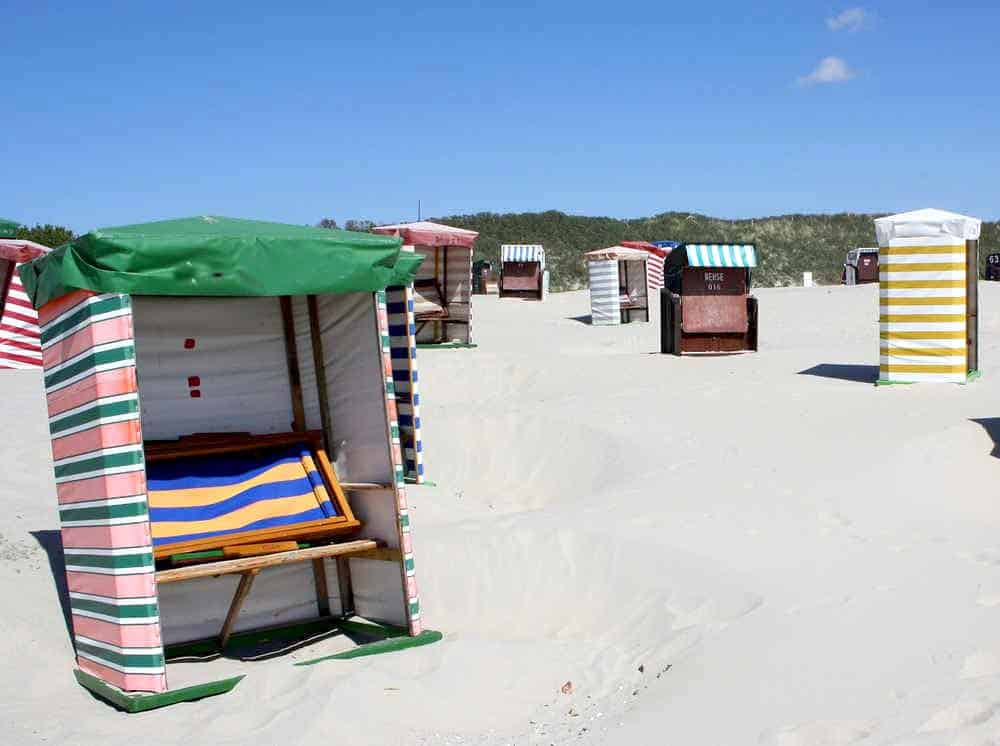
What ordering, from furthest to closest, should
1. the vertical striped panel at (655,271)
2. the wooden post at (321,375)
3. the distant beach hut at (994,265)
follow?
the distant beach hut at (994,265), the vertical striped panel at (655,271), the wooden post at (321,375)

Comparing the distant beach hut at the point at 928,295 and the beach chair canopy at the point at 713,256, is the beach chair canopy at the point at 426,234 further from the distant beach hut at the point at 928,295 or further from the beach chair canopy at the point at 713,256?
the distant beach hut at the point at 928,295

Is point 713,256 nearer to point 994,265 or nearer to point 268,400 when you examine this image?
point 268,400

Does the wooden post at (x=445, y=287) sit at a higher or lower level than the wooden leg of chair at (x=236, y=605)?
higher

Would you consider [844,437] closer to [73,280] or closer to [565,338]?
[73,280]

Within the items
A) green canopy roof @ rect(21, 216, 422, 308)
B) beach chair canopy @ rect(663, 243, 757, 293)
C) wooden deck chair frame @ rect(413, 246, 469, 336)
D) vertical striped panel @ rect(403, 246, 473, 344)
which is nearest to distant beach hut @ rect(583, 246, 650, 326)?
vertical striped panel @ rect(403, 246, 473, 344)

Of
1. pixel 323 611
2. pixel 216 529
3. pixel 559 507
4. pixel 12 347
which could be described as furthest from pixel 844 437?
pixel 12 347

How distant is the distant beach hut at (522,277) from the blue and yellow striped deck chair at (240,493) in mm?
23584

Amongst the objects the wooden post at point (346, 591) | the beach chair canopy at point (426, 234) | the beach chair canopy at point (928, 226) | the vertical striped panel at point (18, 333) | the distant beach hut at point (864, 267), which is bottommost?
the wooden post at point (346, 591)

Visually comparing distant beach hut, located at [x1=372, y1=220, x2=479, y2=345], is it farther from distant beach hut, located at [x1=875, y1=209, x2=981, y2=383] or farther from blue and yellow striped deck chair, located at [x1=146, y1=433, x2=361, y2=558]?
blue and yellow striped deck chair, located at [x1=146, y1=433, x2=361, y2=558]

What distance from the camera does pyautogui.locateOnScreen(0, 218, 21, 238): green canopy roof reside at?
14.0 m

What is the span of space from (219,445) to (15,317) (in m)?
8.65

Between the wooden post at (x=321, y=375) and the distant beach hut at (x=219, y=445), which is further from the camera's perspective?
the wooden post at (x=321, y=375)

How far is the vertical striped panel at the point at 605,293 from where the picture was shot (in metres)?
22.6

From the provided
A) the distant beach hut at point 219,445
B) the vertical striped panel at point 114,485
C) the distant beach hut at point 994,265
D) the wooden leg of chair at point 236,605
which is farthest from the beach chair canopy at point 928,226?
the distant beach hut at point 994,265
